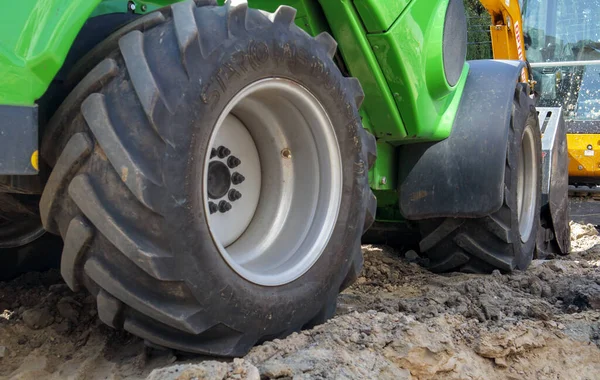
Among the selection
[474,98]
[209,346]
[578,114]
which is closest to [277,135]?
[209,346]

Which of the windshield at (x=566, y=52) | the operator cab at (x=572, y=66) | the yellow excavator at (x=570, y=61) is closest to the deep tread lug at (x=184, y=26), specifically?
the yellow excavator at (x=570, y=61)

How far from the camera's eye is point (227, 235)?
8.14 feet

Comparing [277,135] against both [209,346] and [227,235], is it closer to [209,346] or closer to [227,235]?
[227,235]

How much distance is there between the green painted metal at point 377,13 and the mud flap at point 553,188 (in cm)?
269

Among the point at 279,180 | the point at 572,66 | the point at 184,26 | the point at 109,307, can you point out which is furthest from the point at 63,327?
the point at 572,66

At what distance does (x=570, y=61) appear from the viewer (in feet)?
27.0

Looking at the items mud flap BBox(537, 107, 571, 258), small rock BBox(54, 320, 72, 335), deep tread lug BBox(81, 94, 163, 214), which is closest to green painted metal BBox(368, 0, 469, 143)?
deep tread lug BBox(81, 94, 163, 214)

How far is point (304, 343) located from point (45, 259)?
1.51 meters

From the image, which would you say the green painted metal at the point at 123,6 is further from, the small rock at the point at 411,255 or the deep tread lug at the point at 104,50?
the small rock at the point at 411,255

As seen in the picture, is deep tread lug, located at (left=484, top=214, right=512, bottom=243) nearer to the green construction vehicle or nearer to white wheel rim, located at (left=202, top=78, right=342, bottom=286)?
the green construction vehicle

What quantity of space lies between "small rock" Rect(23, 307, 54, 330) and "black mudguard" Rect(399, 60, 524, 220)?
75.4 inches

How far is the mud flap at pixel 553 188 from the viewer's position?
524 centimetres

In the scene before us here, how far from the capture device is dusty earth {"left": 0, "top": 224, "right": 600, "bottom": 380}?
6.61ft

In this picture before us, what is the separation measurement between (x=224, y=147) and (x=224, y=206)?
0.21m
